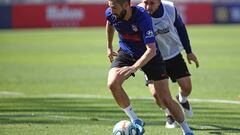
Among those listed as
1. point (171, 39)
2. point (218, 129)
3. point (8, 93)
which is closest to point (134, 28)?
point (171, 39)

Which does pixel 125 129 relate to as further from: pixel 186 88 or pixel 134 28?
pixel 186 88

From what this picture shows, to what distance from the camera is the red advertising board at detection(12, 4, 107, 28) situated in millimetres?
53094

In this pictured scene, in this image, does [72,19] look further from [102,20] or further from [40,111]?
[40,111]

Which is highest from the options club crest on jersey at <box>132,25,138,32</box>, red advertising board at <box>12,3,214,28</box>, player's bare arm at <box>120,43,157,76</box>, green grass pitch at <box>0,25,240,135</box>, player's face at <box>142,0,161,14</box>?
club crest on jersey at <box>132,25,138,32</box>

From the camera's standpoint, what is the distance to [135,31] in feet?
32.8

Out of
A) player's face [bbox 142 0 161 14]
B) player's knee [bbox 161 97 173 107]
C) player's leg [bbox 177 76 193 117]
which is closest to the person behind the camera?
player's knee [bbox 161 97 173 107]

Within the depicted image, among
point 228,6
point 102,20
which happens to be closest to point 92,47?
point 102,20

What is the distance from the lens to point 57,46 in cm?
3725

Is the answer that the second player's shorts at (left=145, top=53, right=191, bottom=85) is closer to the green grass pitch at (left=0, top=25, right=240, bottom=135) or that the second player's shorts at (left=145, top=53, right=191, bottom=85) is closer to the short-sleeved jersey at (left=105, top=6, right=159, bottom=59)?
the green grass pitch at (left=0, top=25, right=240, bottom=135)

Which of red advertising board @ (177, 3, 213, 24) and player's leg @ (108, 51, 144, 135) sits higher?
player's leg @ (108, 51, 144, 135)

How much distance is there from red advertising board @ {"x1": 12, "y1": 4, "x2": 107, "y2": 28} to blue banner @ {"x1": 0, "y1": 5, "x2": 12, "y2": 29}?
0.96 ft

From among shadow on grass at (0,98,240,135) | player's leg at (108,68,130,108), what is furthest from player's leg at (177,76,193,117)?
player's leg at (108,68,130,108)

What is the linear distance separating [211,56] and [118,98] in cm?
1946

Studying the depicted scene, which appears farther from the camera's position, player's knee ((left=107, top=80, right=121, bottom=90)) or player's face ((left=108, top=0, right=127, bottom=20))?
player's knee ((left=107, top=80, right=121, bottom=90))
